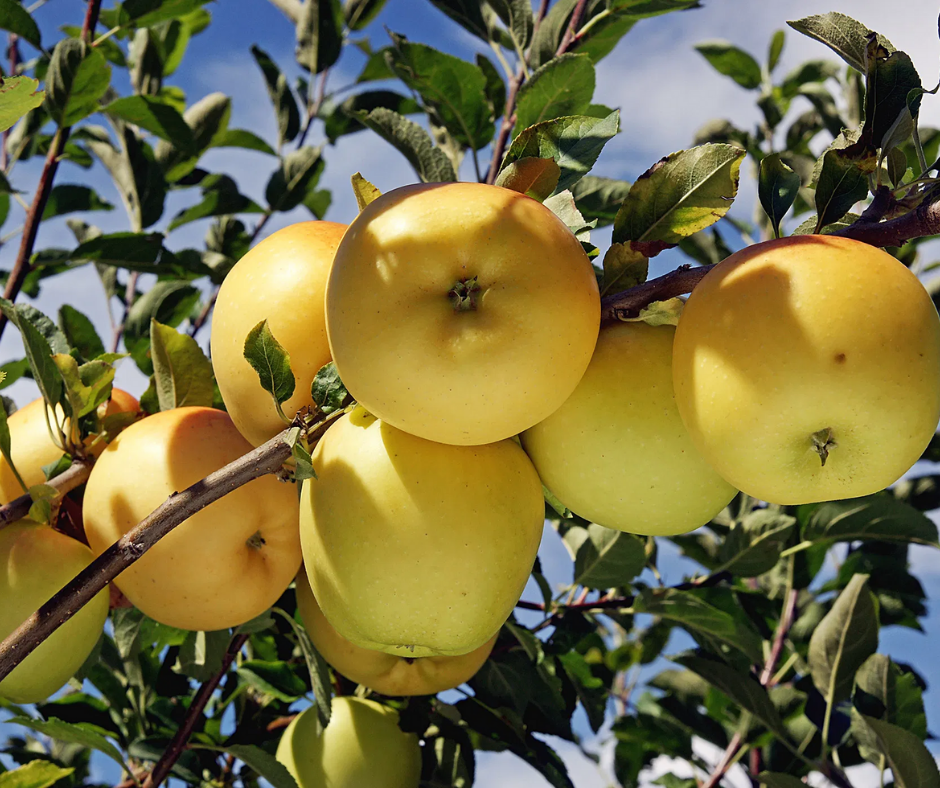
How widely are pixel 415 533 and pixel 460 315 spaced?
0.72 ft

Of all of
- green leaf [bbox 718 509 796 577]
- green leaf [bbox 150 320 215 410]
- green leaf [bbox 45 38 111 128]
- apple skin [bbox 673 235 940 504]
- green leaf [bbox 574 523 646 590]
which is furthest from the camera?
green leaf [bbox 718 509 796 577]

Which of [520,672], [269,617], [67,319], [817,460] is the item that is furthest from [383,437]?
[67,319]

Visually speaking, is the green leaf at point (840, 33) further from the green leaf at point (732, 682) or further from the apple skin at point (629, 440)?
the green leaf at point (732, 682)

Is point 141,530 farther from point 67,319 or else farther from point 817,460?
point 67,319

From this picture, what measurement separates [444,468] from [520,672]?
898mm

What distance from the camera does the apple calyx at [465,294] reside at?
2.41 feet

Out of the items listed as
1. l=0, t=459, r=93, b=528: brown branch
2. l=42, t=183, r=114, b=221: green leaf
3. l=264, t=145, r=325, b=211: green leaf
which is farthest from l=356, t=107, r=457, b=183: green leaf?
l=42, t=183, r=114, b=221: green leaf

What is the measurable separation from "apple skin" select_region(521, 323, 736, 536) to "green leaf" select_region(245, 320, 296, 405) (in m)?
0.27

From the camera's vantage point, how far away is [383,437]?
2.71 ft

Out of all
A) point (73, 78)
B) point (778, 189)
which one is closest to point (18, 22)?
point (73, 78)

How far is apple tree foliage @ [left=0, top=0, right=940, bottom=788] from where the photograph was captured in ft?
2.91

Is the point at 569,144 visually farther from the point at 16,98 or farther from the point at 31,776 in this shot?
the point at 31,776

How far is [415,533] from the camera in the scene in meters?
0.80

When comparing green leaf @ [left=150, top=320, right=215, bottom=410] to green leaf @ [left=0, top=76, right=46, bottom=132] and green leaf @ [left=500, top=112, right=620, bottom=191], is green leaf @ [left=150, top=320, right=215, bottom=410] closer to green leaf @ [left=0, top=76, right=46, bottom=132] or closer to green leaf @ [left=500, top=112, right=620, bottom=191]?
green leaf @ [left=0, top=76, right=46, bottom=132]
